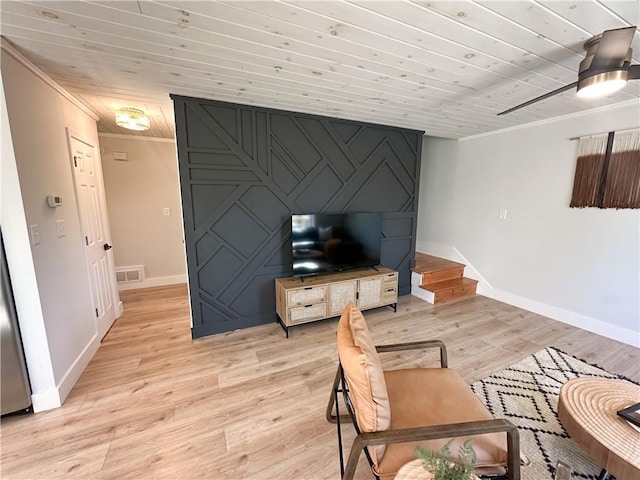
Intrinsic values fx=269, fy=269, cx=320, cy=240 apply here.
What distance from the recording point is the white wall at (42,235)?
1673mm

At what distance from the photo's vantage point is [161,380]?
7.19 ft

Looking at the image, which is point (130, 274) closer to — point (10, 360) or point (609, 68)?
→ point (10, 360)

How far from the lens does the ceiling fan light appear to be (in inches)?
55.6

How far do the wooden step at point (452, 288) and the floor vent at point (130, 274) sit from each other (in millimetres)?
4442

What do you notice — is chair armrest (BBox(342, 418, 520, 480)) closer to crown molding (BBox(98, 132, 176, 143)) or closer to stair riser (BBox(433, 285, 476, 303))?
stair riser (BBox(433, 285, 476, 303))

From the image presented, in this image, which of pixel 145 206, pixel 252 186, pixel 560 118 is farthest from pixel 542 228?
pixel 145 206

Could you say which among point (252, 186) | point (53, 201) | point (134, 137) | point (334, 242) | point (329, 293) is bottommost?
point (329, 293)

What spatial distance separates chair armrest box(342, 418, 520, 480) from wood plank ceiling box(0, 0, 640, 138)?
189cm

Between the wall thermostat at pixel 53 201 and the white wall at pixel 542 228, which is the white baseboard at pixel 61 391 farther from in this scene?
the white wall at pixel 542 228

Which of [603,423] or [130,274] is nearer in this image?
[603,423]

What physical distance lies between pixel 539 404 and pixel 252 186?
3.06 m

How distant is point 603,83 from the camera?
4.73 ft

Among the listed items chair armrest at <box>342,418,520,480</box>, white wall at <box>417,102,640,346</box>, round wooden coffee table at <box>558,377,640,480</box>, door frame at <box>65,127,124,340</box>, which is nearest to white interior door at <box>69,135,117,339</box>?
door frame at <box>65,127,124,340</box>

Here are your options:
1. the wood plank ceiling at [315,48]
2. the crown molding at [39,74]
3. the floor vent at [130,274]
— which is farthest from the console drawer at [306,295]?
the floor vent at [130,274]
